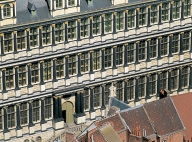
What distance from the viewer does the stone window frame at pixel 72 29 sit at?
138m

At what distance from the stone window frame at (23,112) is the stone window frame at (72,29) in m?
8.40

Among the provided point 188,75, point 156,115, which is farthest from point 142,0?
point 156,115

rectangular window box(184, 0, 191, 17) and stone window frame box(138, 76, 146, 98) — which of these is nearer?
stone window frame box(138, 76, 146, 98)

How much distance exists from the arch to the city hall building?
105mm

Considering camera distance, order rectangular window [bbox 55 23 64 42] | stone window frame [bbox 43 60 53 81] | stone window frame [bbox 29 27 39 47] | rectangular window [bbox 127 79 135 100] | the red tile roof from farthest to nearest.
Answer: rectangular window [bbox 127 79 135 100], stone window frame [bbox 43 60 53 81], rectangular window [bbox 55 23 64 42], stone window frame [bbox 29 27 39 47], the red tile roof

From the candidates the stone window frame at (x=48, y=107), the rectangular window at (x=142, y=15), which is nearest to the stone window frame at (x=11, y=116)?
the stone window frame at (x=48, y=107)

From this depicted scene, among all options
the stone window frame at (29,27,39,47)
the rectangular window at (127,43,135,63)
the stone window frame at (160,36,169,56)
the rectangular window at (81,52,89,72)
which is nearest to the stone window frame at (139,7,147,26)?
the rectangular window at (127,43,135,63)

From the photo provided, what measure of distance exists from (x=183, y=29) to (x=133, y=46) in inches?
245

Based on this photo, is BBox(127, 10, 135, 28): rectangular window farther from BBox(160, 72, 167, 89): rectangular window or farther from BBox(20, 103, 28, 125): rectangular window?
BBox(20, 103, 28, 125): rectangular window

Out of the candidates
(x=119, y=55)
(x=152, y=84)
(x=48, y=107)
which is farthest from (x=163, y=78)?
(x=48, y=107)

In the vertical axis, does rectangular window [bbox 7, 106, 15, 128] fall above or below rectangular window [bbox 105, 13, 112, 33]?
below

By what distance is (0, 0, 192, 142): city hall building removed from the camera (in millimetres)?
135375

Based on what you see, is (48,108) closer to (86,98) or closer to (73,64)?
(86,98)

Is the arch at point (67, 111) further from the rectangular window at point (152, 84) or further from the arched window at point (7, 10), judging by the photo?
the arched window at point (7, 10)
